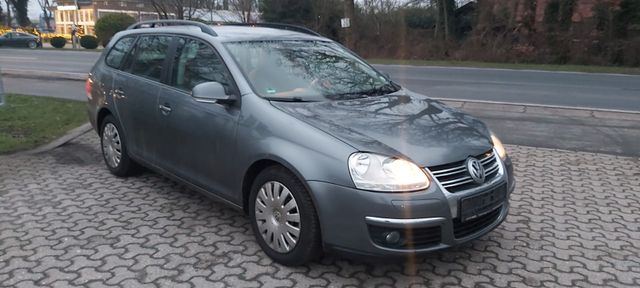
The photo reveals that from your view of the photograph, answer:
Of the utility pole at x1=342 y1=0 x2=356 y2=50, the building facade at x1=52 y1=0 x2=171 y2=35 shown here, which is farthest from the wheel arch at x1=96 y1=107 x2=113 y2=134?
the building facade at x1=52 y1=0 x2=171 y2=35

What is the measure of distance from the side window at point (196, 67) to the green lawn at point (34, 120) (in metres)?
3.53

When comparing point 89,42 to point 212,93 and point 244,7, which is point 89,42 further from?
point 212,93

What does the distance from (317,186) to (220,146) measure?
1.05 metres

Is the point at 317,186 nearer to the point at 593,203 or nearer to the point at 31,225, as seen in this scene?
the point at 31,225

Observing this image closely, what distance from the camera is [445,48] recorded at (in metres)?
30.2

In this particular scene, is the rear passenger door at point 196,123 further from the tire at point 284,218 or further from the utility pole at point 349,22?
the utility pole at point 349,22

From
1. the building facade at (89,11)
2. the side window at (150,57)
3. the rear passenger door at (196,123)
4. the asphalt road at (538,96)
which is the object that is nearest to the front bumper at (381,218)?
the rear passenger door at (196,123)

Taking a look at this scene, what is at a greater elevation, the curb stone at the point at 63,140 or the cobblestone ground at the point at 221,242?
the curb stone at the point at 63,140

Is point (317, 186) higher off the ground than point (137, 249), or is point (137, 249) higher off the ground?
point (317, 186)

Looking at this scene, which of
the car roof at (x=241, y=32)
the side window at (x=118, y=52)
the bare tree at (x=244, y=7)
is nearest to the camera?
the car roof at (x=241, y=32)

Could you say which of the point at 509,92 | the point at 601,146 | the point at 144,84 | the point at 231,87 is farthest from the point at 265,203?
the point at 509,92

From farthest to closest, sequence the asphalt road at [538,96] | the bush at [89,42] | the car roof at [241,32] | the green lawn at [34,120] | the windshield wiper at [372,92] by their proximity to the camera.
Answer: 1. the bush at [89,42]
2. the asphalt road at [538,96]
3. the green lawn at [34,120]
4. the car roof at [241,32]
5. the windshield wiper at [372,92]

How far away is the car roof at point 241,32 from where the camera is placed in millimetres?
4547

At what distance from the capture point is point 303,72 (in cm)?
436
